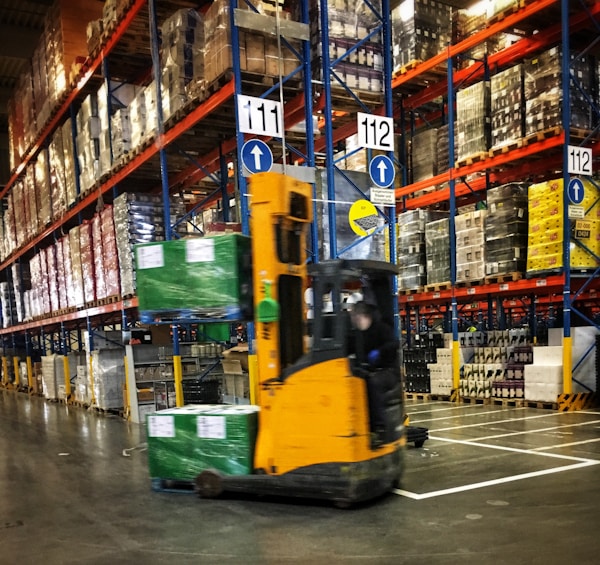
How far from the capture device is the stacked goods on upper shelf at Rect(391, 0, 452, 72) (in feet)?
37.8

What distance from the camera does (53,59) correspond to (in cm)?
1315

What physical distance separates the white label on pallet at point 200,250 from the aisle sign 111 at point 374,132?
307 centimetres

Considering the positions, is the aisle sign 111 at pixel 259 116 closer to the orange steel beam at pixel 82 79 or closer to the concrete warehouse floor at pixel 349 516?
the orange steel beam at pixel 82 79

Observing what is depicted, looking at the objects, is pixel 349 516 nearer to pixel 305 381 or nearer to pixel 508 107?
pixel 305 381

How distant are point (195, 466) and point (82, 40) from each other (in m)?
10.9

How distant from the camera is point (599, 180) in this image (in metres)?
9.31

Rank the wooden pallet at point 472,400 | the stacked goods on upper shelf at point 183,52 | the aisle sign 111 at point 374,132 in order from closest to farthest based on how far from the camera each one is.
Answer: the aisle sign 111 at point 374,132, the stacked goods on upper shelf at point 183,52, the wooden pallet at point 472,400

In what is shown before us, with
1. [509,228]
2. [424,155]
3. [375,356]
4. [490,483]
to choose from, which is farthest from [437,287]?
[375,356]

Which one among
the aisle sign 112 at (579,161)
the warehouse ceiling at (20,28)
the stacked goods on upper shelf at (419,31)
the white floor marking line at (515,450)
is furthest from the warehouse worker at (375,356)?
the warehouse ceiling at (20,28)

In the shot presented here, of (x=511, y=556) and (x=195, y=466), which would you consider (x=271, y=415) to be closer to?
(x=195, y=466)

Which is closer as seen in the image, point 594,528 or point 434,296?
point 594,528

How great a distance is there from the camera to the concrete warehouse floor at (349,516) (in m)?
3.49

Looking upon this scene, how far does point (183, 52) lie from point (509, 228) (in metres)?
5.81

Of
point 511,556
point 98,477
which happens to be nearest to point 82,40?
point 98,477
